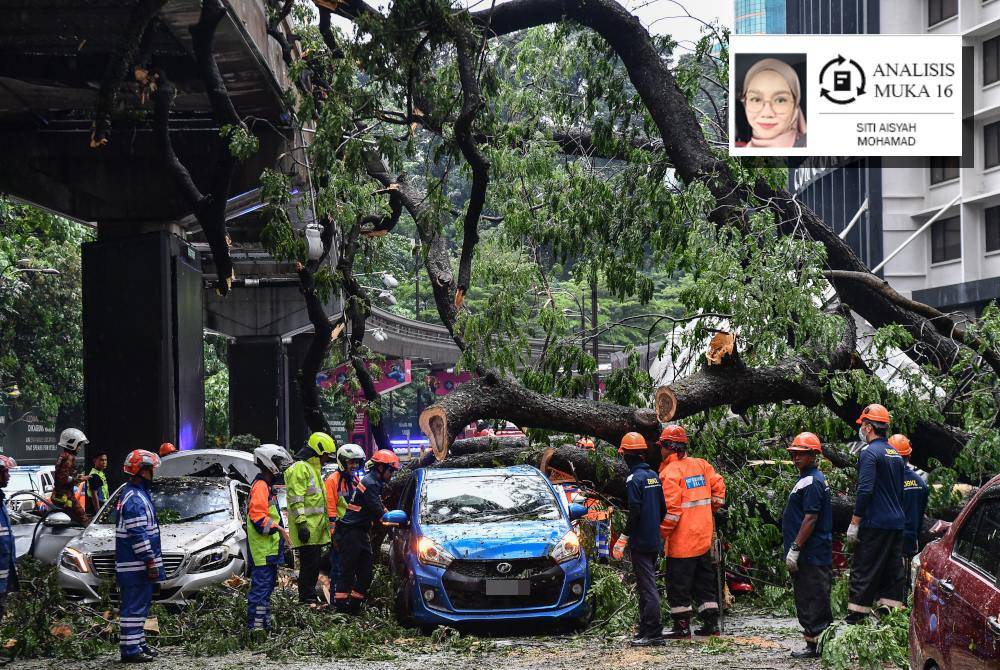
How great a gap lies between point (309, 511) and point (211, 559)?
1.33 m

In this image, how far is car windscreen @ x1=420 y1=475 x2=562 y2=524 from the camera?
11758 mm

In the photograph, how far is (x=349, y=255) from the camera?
18.2 metres

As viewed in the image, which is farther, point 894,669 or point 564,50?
point 564,50

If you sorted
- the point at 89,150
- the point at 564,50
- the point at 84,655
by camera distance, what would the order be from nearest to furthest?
the point at 84,655, the point at 564,50, the point at 89,150

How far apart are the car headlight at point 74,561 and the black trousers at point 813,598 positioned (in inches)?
278

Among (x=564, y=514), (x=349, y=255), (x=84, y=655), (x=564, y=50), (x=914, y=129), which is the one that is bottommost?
(x=84, y=655)

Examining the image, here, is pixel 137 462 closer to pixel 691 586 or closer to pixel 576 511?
pixel 576 511

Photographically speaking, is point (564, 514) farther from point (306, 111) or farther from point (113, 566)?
point (306, 111)

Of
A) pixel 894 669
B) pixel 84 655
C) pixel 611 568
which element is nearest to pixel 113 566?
pixel 84 655

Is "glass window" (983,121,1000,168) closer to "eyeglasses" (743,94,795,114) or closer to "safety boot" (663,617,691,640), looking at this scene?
"eyeglasses" (743,94,795,114)

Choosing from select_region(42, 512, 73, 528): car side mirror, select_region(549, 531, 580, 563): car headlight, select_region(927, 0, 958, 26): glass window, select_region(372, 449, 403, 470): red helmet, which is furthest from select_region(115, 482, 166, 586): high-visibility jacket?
select_region(927, 0, 958, 26): glass window

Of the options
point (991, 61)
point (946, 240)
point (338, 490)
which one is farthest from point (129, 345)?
point (946, 240)

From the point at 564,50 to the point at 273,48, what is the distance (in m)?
4.44

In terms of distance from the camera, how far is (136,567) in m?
10.3
